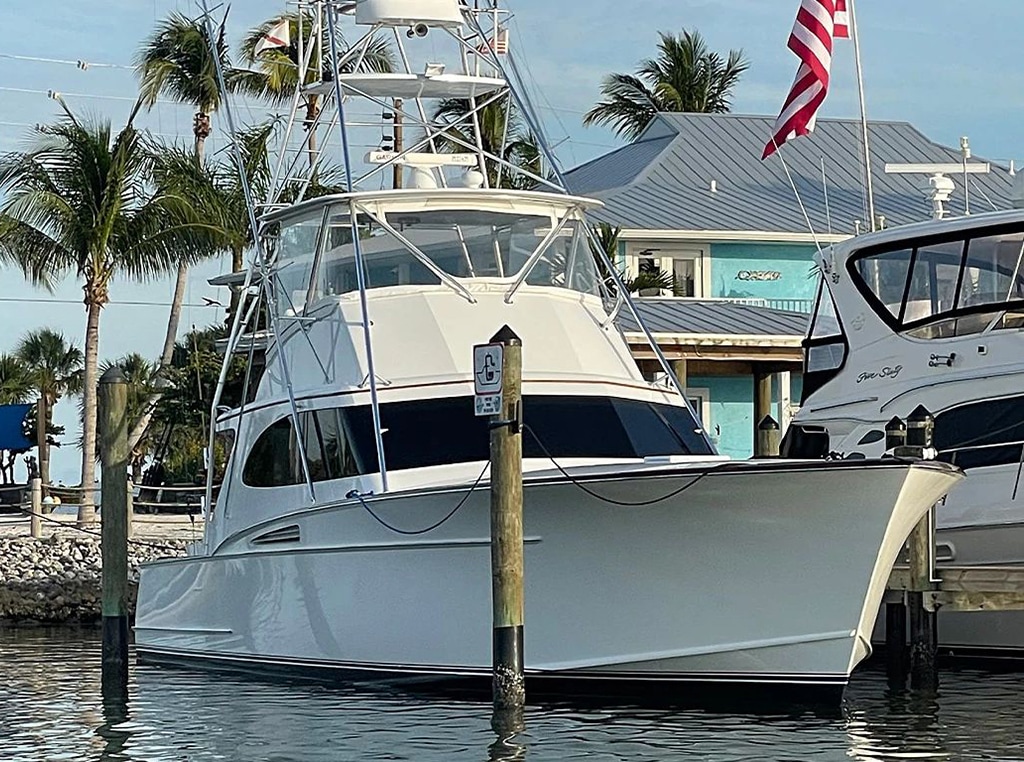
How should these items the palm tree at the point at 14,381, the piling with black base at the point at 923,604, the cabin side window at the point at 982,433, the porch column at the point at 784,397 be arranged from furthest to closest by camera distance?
the palm tree at the point at 14,381, the porch column at the point at 784,397, the cabin side window at the point at 982,433, the piling with black base at the point at 923,604

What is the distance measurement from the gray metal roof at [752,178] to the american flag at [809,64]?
13.4 m

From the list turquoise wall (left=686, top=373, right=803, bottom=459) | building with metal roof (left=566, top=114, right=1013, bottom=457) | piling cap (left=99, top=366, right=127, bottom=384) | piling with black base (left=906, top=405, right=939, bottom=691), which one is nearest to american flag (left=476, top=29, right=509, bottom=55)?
piling cap (left=99, top=366, right=127, bottom=384)

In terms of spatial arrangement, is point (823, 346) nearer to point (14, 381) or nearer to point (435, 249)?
point (435, 249)

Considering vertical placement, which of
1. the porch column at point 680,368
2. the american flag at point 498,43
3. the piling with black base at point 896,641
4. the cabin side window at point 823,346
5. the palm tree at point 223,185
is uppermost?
the palm tree at point 223,185

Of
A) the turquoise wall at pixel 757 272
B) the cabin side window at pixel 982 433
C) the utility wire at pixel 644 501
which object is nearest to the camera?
the utility wire at pixel 644 501

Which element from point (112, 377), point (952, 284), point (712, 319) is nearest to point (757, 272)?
point (712, 319)

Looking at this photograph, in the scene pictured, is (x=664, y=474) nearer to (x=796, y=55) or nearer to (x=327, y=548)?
(x=327, y=548)

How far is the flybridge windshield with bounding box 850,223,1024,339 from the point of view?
16.5 m

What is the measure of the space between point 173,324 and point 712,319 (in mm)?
13259

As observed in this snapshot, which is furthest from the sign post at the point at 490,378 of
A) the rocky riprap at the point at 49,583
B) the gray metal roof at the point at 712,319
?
the rocky riprap at the point at 49,583

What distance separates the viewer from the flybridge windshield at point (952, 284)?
1647 centimetres

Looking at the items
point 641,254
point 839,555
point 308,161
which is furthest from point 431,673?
point 641,254

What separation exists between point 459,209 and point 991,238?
4890 mm

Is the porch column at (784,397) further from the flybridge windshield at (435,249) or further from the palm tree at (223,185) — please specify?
the flybridge windshield at (435,249)
